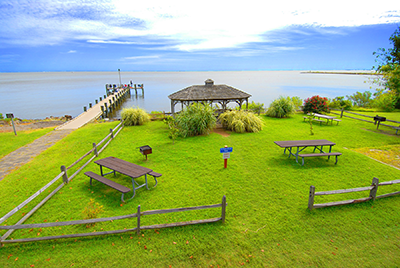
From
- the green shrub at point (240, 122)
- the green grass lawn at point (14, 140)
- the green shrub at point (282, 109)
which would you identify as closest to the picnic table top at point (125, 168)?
the green grass lawn at point (14, 140)

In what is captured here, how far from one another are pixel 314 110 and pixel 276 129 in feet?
27.7

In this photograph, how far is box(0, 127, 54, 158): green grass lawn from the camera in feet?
38.6

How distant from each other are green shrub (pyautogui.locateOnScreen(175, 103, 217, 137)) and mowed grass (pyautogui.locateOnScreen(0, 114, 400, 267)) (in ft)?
10.1

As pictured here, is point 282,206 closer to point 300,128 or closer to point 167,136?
point 167,136

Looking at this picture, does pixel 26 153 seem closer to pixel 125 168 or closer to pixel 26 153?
pixel 26 153

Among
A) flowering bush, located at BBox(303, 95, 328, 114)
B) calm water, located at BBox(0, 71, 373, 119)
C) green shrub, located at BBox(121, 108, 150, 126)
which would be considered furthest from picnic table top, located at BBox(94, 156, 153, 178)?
flowering bush, located at BBox(303, 95, 328, 114)

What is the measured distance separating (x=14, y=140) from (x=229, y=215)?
15172 millimetres

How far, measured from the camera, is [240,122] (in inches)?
557

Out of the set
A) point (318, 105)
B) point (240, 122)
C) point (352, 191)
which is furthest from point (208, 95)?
point (352, 191)

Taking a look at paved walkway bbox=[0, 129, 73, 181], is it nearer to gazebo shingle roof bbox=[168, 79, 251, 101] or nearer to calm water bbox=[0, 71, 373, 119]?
gazebo shingle roof bbox=[168, 79, 251, 101]

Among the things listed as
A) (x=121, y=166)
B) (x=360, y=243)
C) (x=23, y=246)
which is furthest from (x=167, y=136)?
(x=360, y=243)

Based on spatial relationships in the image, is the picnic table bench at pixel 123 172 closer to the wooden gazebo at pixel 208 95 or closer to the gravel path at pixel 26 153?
the gravel path at pixel 26 153

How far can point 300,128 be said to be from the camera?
15.3 m

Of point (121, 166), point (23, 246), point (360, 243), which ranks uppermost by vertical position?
point (121, 166)
